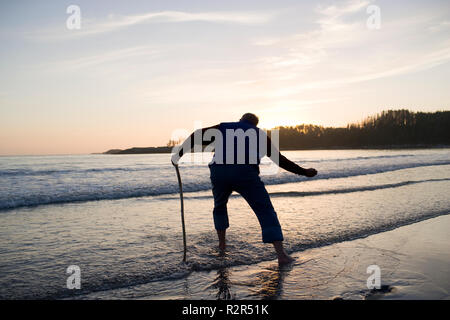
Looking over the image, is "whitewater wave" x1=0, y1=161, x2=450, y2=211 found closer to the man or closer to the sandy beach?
the sandy beach

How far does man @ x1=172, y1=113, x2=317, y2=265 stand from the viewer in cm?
393

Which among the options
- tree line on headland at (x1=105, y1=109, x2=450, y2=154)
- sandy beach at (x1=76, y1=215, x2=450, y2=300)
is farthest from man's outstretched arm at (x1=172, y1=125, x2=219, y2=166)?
tree line on headland at (x1=105, y1=109, x2=450, y2=154)

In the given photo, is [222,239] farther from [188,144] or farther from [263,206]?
[188,144]

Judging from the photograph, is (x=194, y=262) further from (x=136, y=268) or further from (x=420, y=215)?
(x=420, y=215)

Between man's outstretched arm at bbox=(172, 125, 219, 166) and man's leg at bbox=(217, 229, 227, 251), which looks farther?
man's leg at bbox=(217, 229, 227, 251)

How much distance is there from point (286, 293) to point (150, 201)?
7.51 metres

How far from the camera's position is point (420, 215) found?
23.1 feet

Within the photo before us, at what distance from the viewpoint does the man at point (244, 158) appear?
3.93 meters

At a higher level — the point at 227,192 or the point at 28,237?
the point at 227,192

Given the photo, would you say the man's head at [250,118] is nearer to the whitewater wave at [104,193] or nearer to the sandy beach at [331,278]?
the sandy beach at [331,278]

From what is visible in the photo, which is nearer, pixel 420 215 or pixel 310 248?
pixel 310 248

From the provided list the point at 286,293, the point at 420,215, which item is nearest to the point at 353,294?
the point at 286,293

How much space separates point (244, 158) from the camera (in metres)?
3.95

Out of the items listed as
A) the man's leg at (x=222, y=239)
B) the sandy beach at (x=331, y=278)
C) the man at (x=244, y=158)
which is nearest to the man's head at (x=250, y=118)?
the man at (x=244, y=158)
